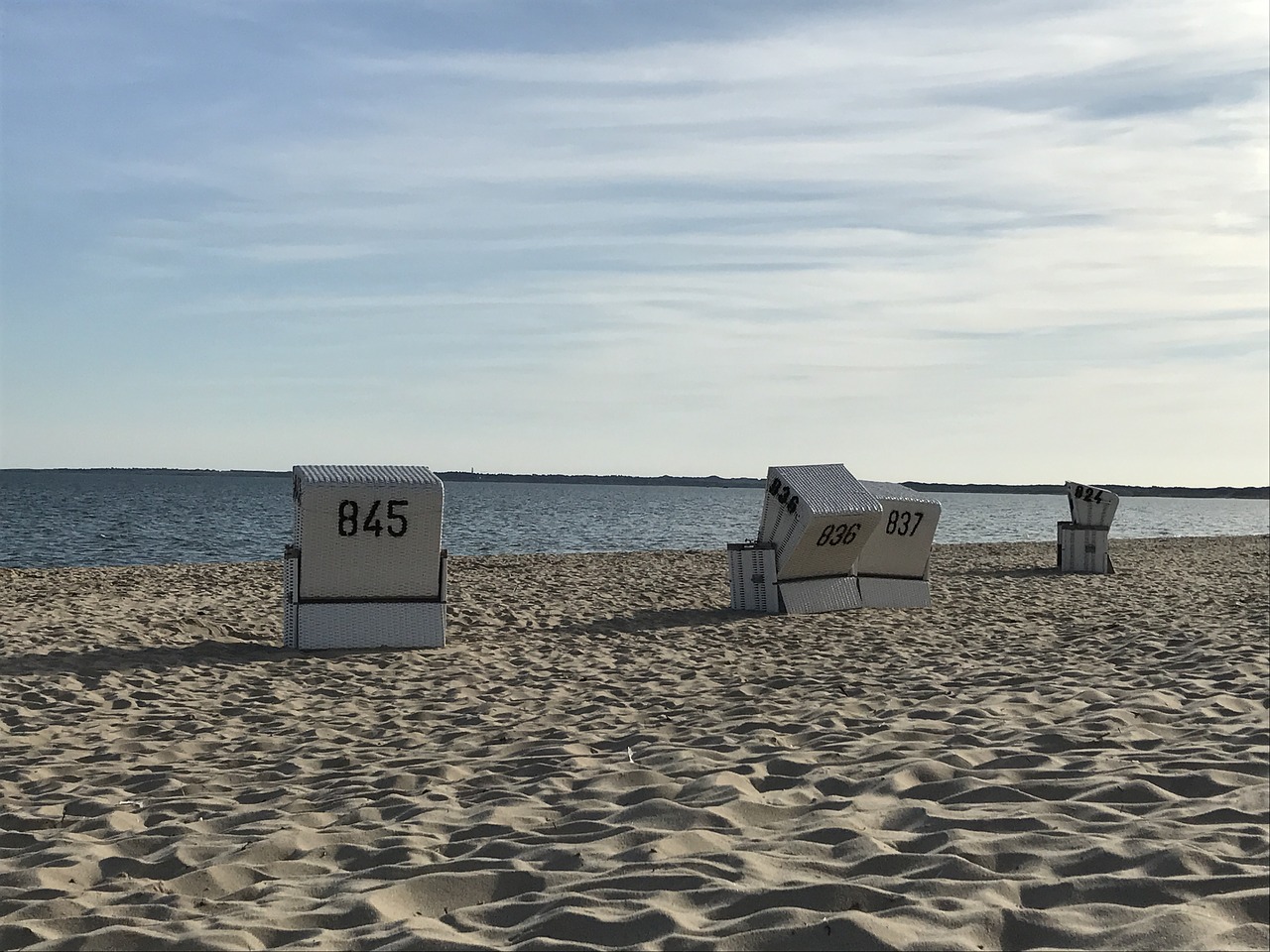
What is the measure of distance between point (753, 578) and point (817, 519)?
1.31 metres

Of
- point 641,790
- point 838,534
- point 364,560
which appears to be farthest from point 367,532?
point 641,790

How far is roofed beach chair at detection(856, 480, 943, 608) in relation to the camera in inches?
530

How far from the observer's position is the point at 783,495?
12.6m

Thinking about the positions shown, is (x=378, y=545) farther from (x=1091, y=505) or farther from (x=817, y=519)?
(x=1091, y=505)

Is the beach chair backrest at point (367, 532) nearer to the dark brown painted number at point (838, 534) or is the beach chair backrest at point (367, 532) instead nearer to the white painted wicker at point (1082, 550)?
the dark brown painted number at point (838, 534)

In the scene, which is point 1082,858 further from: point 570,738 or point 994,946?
point 570,738

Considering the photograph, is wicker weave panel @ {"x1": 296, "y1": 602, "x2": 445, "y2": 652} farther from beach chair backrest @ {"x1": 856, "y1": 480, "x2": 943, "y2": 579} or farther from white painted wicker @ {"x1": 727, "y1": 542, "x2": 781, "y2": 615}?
beach chair backrest @ {"x1": 856, "y1": 480, "x2": 943, "y2": 579}

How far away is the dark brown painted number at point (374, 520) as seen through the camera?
10.1 metres

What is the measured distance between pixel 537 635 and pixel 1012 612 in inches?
216

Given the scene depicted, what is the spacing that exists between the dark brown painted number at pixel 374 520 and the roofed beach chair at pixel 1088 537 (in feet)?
43.5

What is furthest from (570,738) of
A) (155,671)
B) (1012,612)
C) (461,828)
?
(1012,612)

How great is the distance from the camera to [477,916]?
3.43m

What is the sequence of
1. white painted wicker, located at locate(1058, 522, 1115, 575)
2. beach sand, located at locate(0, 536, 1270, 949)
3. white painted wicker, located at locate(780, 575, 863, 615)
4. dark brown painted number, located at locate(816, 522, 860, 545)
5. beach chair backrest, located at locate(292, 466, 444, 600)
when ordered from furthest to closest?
white painted wicker, located at locate(1058, 522, 1115, 575), white painted wicker, located at locate(780, 575, 863, 615), dark brown painted number, located at locate(816, 522, 860, 545), beach chair backrest, located at locate(292, 466, 444, 600), beach sand, located at locate(0, 536, 1270, 949)

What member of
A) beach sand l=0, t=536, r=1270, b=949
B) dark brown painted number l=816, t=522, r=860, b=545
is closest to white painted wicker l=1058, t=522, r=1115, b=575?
dark brown painted number l=816, t=522, r=860, b=545
